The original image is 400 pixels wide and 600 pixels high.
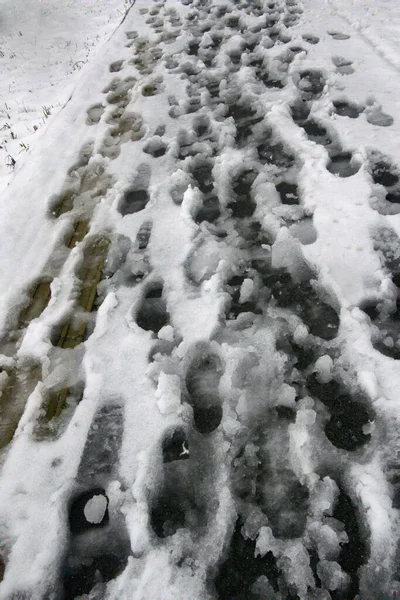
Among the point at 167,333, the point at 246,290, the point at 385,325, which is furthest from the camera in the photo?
the point at 246,290

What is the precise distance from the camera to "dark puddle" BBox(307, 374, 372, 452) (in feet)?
5.56

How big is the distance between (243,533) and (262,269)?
1.40 meters

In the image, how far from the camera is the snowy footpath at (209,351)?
1.49 meters

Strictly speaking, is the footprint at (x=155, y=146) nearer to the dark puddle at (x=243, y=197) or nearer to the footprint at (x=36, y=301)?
the dark puddle at (x=243, y=197)

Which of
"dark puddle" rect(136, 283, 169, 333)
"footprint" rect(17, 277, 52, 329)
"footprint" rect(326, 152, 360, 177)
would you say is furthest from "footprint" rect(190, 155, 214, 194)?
"footprint" rect(17, 277, 52, 329)

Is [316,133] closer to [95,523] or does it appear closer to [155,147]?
[155,147]

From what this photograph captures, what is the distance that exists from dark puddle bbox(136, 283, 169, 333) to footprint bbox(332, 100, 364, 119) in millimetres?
Result: 2323

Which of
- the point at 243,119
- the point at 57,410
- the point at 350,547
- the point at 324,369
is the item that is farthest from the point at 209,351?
the point at 243,119

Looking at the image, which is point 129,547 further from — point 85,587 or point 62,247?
point 62,247

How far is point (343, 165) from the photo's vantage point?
3.12 m

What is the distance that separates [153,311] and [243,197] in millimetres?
1143

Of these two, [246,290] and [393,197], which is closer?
[246,290]

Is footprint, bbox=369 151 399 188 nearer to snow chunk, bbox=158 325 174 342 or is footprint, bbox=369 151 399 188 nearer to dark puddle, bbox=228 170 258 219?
dark puddle, bbox=228 170 258 219

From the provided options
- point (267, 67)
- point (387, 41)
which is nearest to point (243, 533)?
point (267, 67)
